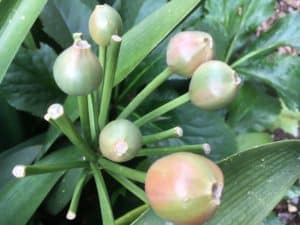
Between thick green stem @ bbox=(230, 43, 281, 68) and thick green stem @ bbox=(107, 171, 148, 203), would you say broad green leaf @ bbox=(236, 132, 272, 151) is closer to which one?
thick green stem @ bbox=(230, 43, 281, 68)

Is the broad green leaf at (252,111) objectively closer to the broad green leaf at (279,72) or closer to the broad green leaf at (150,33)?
the broad green leaf at (279,72)

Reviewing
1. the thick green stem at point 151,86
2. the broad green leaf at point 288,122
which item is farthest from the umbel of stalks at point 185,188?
the broad green leaf at point 288,122

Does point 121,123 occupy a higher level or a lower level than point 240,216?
higher

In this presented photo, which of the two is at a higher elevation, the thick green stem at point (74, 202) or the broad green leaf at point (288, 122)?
the thick green stem at point (74, 202)

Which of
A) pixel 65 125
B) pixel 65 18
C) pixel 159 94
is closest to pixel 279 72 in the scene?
pixel 159 94

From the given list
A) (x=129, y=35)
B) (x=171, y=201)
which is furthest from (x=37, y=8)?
(x=171, y=201)

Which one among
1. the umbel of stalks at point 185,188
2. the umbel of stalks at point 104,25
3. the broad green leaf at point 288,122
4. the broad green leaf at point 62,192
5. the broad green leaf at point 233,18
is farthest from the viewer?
the broad green leaf at point 288,122

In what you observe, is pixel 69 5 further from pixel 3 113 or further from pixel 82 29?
pixel 3 113
